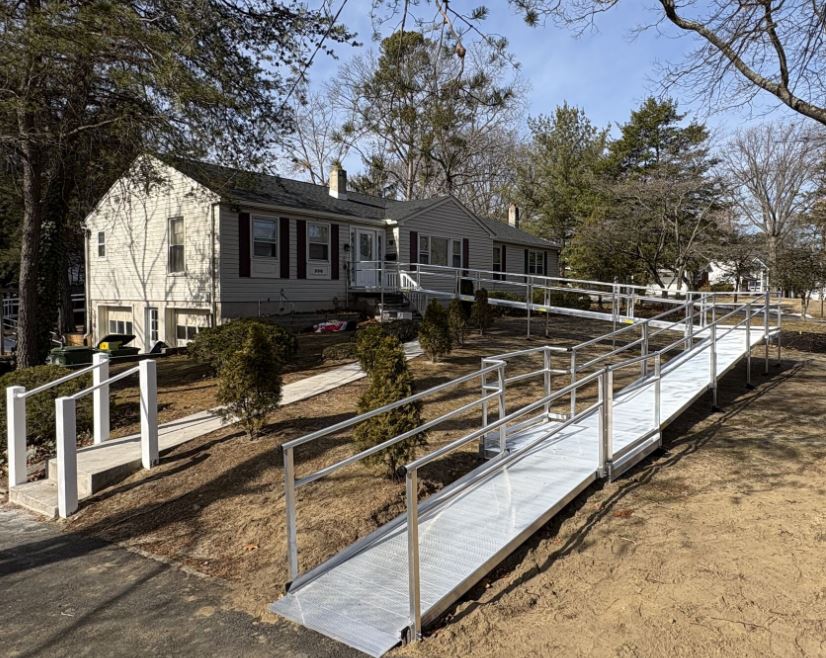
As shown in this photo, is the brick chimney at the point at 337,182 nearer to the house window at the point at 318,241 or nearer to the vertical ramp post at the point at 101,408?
the house window at the point at 318,241

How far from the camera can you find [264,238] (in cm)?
1708

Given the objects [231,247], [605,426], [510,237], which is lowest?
[605,426]

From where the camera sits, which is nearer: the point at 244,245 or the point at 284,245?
the point at 244,245

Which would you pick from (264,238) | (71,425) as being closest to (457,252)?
(264,238)

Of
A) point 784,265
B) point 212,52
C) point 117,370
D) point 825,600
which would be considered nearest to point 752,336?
point 784,265

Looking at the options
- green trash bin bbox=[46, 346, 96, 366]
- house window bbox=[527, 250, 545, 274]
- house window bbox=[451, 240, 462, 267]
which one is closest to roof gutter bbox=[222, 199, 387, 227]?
house window bbox=[451, 240, 462, 267]

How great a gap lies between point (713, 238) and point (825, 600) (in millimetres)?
24227

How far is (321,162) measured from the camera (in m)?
39.6

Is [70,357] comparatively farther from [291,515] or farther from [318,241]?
[291,515]

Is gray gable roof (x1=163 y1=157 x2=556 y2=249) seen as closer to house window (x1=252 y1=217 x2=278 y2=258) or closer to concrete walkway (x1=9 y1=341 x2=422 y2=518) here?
Result: house window (x1=252 y1=217 x2=278 y2=258)

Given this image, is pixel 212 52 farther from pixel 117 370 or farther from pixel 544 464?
pixel 544 464

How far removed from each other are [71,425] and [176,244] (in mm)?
13015

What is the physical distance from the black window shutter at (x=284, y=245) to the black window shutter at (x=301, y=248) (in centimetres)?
32

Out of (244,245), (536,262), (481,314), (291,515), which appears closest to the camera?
(291,515)
